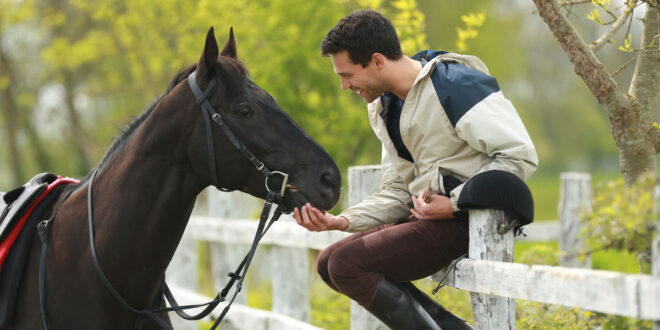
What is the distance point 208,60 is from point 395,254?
1.10 metres

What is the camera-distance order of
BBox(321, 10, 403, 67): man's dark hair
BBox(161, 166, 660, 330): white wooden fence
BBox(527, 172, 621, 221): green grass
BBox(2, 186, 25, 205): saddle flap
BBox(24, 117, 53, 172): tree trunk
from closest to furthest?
BBox(161, 166, 660, 330): white wooden fence → BBox(321, 10, 403, 67): man's dark hair → BBox(2, 186, 25, 205): saddle flap → BBox(24, 117, 53, 172): tree trunk → BBox(527, 172, 621, 221): green grass

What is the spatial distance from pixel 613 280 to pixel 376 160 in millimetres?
6639

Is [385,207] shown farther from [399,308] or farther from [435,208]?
[399,308]

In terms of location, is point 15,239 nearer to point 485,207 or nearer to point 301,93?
point 485,207

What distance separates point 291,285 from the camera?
4.74 metres

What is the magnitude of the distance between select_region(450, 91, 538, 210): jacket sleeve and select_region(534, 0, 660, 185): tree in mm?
724

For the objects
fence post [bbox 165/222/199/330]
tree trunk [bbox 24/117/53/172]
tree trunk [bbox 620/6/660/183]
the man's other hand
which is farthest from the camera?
tree trunk [bbox 24/117/53/172]

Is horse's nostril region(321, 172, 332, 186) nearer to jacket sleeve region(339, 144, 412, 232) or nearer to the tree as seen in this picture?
jacket sleeve region(339, 144, 412, 232)

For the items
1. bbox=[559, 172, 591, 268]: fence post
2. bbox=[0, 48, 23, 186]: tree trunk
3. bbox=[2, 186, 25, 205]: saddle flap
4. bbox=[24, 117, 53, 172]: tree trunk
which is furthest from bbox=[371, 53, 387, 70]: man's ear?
bbox=[24, 117, 53, 172]: tree trunk

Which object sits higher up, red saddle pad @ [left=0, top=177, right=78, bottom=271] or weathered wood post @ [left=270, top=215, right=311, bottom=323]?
red saddle pad @ [left=0, top=177, right=78, bottom=271]

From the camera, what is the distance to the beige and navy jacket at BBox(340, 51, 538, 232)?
255 centimetres

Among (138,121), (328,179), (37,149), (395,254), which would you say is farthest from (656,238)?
(37,149)

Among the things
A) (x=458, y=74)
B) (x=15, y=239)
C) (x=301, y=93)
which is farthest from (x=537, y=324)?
(x=301, y=93)

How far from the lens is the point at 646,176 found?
1833 mm
